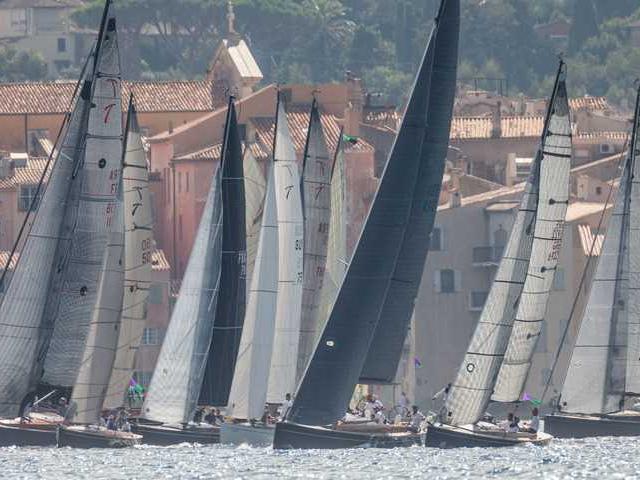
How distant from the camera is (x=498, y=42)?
136m

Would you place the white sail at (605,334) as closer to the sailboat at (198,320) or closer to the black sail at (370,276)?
the sailboat at (198,320)

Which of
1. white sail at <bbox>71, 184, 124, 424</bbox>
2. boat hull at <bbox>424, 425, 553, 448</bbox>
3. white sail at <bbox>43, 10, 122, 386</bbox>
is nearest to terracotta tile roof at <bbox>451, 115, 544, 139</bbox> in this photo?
white sail at <bbox>71, 184, 124, 424</bbox>

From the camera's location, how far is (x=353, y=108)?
3583 inches

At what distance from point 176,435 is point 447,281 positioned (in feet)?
91.8

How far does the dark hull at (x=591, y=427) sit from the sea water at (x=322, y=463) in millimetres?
1243

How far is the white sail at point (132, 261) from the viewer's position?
54531mm

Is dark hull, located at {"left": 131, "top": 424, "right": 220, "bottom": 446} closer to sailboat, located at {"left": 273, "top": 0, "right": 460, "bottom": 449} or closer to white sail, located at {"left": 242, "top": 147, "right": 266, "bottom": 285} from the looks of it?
sailboat, located at {"left": 273, "top": 0, "right": 460, "bottom": 449}

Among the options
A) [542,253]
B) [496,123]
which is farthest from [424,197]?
[496,123]

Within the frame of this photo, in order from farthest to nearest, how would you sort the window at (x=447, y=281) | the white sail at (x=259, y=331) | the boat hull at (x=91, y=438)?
the window at (x=447, y=281) → the white sail at (x=259, y=331) → the boat hull at (x=91, y=438)

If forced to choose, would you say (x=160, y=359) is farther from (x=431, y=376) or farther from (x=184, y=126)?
(x=184, y=126)

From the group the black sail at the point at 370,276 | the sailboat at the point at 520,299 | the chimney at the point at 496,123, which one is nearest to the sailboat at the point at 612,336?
the sailboat at the point at 520,299

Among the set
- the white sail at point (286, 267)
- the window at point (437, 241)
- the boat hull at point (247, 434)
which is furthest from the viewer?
the window at point (437, 241)

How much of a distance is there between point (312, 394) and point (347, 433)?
2.87 ft

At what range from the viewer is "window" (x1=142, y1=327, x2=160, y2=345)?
80.6 m
